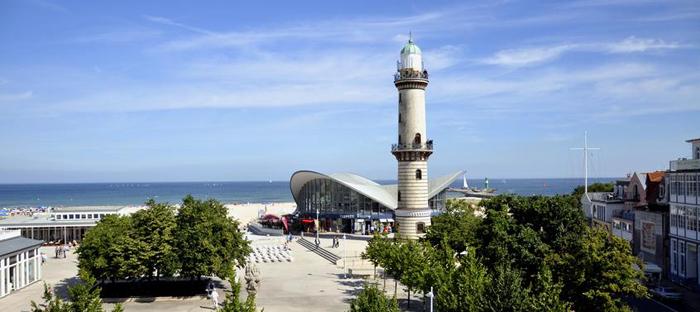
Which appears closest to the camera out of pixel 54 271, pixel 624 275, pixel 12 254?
Answer: pixel 624 275

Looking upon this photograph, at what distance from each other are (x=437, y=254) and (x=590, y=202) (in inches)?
1382

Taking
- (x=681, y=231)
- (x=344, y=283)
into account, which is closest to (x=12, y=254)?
(x=344, y=283)

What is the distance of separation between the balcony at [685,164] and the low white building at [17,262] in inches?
1787

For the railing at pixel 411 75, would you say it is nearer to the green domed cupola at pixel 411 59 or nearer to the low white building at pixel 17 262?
the green domed cupola at pixel 411 59

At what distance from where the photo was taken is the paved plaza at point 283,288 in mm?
35562

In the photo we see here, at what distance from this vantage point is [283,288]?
41438mm

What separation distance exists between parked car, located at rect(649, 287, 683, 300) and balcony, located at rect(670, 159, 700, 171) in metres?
8.60

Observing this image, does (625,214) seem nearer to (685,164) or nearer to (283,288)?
(685,164)

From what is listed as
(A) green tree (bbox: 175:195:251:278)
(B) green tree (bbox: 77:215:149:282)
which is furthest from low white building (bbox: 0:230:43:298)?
(A) green tree (bbox: 175:195:251:278)

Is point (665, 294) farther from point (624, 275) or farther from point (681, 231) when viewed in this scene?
point (624, 275)

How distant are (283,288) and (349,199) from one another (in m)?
36.0

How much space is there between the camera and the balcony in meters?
41.9

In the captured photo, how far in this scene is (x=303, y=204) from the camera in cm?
8600

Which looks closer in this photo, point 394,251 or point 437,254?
point 437,254
